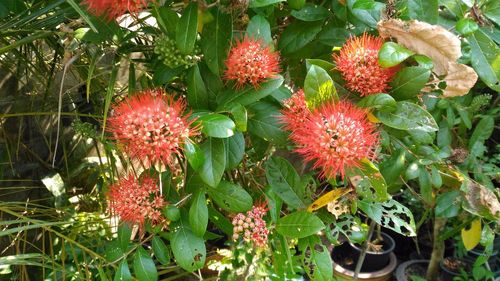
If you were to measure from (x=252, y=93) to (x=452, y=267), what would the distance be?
5.23 ft

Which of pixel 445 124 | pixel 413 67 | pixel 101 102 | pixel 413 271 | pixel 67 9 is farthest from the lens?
pixel 413 271

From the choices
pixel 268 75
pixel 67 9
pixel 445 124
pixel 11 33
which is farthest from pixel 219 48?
pixel 445 124

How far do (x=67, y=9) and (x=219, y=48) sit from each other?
258 mm

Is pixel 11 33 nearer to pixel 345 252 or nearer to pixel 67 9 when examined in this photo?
pixel 67 9

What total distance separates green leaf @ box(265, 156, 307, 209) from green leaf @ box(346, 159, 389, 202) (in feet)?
0.39

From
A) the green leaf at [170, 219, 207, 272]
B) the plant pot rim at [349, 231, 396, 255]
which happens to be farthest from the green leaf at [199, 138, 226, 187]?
the plant pot rim at [349, 231, 396, 255]

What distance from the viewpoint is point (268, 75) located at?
0.66 meters

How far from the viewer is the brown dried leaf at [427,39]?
1.99 feet

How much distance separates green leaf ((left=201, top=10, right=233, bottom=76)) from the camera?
0.71 metres

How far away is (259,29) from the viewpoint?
0.69 meters

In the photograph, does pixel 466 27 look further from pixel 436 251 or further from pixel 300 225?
pixel 436 251

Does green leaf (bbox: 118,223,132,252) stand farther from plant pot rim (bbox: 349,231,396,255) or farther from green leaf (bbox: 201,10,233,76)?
plant pot rim (bbox: 349,231,396,255)

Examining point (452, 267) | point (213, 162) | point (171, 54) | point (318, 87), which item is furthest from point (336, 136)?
point (452, 267)

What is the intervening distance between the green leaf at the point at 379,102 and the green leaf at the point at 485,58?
0.64 feet
